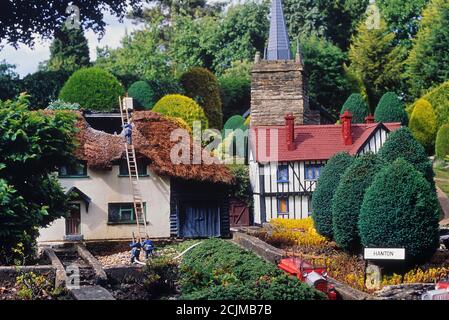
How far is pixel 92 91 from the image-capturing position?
35.5 meters

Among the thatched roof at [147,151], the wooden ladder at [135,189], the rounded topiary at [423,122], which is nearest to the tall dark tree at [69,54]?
the rounded topiary at [423,122]

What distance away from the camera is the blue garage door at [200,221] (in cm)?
2819

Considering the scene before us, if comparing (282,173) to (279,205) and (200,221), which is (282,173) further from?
(200,221)

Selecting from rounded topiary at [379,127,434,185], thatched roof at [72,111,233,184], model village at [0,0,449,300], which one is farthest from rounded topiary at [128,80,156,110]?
rounded topiary at [379,127,434,185]

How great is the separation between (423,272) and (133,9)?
17078mm

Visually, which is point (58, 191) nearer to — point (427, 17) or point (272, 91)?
point (272, 91)

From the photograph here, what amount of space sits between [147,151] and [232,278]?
1119cm

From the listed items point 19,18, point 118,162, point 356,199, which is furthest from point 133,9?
point 356,199

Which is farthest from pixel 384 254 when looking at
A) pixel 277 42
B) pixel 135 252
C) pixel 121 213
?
pixel 277 42

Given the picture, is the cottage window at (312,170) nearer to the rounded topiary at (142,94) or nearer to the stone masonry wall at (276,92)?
the stone masonry wall at (276,92)

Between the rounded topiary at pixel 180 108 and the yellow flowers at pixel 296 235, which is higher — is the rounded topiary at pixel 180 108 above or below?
above

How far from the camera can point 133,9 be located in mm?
32875

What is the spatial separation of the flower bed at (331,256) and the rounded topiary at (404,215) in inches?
20.3

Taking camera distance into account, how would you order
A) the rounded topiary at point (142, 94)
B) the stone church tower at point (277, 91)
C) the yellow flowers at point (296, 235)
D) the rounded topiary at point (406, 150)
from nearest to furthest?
the rounded topiary at point (406, 150) → the yellow flowers at point (296, 235) → the rounded topiary at point (142, 94) → the stone church tower at point (277, 91)
